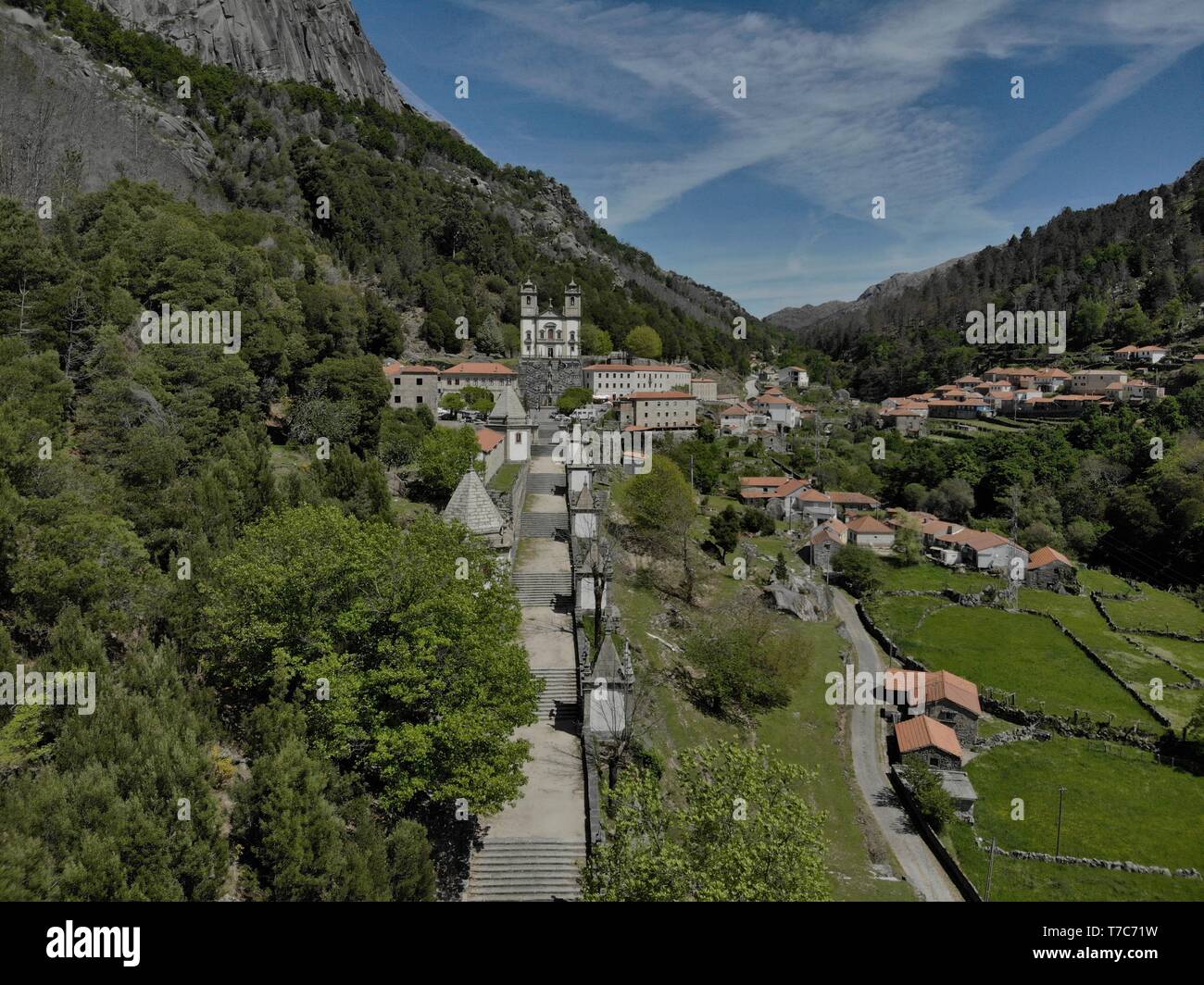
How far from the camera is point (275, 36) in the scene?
385ft

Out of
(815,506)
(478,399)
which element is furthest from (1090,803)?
(478,399)

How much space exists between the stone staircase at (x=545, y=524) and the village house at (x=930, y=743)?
17.7 m

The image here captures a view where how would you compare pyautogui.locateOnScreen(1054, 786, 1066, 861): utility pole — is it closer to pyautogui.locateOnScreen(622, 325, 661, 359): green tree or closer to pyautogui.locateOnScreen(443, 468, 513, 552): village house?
pyautogui.locateOnScreen(443, 468, 513, 552): village house

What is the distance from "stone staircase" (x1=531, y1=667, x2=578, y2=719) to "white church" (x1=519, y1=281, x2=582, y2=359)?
61.2m

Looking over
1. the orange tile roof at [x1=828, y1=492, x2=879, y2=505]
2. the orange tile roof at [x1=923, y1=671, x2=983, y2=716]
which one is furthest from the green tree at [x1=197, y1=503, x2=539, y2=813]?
Answer: the orange tile roof at [x1=828, y1=492, x2=879, y2=505]

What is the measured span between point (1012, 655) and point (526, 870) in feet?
116

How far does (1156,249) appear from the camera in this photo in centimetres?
12731

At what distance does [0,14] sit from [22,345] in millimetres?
61068

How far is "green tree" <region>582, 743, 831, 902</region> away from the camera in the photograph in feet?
35.2

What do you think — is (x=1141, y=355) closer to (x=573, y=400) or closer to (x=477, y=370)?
(x=573, y=400)

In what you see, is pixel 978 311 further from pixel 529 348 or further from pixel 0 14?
pixel 0 14

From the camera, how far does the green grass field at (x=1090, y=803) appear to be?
24.5 meters

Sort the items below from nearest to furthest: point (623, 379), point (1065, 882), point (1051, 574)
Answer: point (1065, 882) < point (1051, 574) < point (623, 379)
